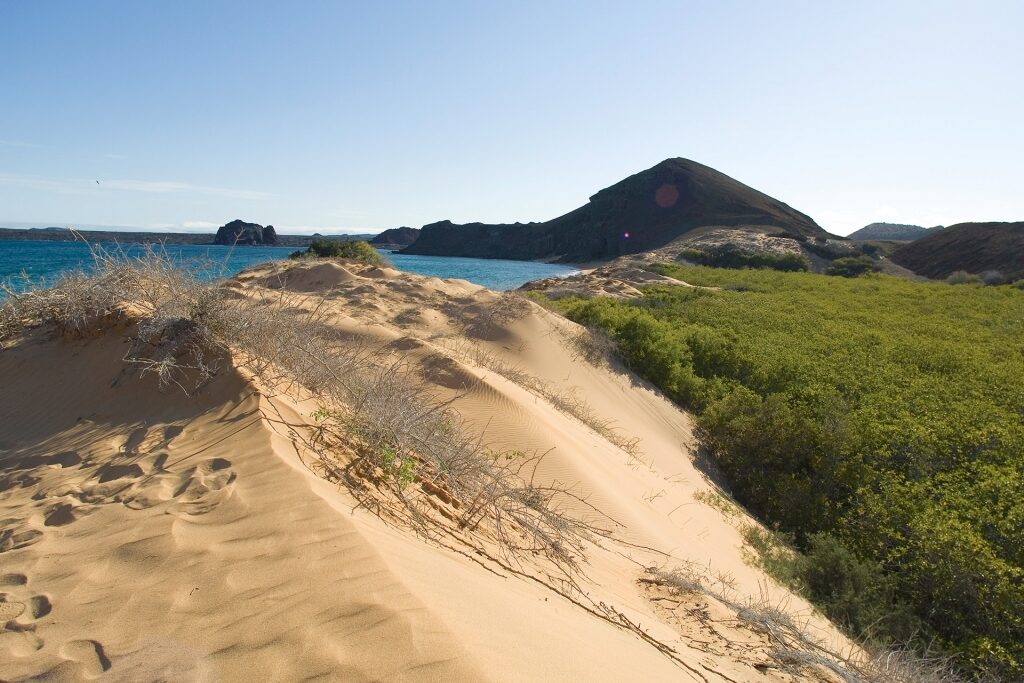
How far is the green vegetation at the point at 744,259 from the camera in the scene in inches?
1528

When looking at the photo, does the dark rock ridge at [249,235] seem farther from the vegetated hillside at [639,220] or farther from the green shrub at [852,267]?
the green shrub at [852,267]

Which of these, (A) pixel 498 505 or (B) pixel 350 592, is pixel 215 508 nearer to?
(B) pixel 350 592

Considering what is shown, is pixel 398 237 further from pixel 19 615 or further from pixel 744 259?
pixel 19 615

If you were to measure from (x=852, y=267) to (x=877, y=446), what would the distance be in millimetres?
35436

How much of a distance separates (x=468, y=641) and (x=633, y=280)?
2728 centimetres

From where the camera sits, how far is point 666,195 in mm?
74812

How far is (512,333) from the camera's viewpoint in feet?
40.3

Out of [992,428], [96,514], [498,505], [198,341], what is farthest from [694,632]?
[992,428]

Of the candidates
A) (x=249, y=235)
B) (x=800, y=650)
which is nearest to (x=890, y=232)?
(x=249, y=235)

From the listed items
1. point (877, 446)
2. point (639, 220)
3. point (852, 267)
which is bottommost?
point (877, 446)

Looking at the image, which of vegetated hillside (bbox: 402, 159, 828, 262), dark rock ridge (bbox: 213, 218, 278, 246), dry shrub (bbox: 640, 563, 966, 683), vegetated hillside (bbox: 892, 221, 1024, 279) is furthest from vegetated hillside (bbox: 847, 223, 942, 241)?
dry shrub (bbox: 640, 563, 966, 683)

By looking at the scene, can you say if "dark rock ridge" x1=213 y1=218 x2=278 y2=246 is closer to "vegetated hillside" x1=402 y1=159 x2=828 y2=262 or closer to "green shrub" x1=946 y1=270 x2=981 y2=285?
"vegetated hillside" x1=402 y1=159 x2=828 y2=262

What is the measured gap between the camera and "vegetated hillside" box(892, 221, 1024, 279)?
3397 cm

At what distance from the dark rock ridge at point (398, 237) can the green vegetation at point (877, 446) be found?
110 m
